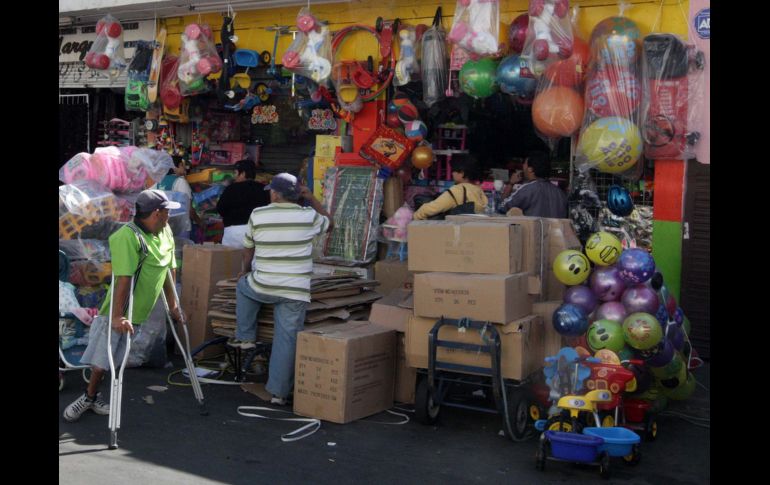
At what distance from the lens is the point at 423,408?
666 centimetres

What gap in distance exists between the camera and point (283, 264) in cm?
700

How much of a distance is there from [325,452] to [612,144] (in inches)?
154

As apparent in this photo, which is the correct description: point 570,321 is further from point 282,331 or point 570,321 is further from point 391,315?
point 282,331

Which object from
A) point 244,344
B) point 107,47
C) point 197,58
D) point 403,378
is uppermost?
point 107,47

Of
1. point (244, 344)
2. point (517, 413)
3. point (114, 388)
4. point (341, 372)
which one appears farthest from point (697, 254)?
point (114, 388)

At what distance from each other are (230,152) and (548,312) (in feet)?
22.8

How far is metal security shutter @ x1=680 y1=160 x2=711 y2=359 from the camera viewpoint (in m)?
8.53

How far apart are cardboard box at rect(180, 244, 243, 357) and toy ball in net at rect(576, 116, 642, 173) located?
3558 millimetres

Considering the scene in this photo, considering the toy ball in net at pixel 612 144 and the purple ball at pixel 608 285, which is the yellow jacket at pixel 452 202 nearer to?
the toy ball in net at pixel 612 144

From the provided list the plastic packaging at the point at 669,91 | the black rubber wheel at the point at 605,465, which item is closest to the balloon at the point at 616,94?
the plastic packaging at the point at 669,91

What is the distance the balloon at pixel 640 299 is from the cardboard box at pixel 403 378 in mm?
1781

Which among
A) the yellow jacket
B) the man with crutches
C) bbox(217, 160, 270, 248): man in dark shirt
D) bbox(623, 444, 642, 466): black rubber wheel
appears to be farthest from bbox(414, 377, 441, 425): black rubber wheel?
bbox(217, 160, 270, 248): man in dark shirt

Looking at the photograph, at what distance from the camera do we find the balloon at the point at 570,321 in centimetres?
639

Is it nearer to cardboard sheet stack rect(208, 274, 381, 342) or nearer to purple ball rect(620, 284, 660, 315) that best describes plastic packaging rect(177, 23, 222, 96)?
cardboard sheet stack rect(208, 274, 381, 342)
